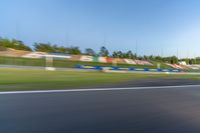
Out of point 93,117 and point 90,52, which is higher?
point 90,52

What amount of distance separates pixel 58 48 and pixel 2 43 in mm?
13548

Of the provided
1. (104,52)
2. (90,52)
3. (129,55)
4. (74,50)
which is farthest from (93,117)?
(129,55)

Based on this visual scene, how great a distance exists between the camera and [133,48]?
51906 millimetres

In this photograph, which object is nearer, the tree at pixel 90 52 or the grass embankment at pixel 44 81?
the grass embankment at pixel 44 81

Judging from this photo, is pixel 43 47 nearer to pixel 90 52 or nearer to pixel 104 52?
pixel 90 52

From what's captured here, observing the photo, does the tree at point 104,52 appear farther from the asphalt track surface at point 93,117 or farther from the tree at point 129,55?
the asphalt track surface at point 93,117

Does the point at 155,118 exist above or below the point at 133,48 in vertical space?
below

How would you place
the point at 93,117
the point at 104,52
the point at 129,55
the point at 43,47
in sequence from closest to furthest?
the point at 93,117
the point at 43,47
the point at 104,52
the point at 129,55

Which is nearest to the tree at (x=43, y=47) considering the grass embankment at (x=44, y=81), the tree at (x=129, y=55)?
the tree at (x=129, y=55)

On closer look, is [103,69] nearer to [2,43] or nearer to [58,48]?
[58,48]

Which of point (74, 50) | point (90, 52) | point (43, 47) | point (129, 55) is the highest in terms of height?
point (43, 47)

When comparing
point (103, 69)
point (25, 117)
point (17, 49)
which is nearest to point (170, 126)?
point (25, 117)

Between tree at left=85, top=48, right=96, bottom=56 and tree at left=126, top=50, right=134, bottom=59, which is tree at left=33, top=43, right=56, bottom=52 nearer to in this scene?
tree at left=85, top=48, right=96, bottom=56

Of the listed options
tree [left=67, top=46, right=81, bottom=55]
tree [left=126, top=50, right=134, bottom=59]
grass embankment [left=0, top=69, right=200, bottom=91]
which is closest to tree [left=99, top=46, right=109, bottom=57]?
tree [left=67, top=46, right=81, bottom=55]
